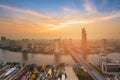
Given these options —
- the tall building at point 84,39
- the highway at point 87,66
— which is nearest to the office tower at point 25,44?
the highway at point 87,66

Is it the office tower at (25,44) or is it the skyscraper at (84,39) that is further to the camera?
the office tower at (25,44)

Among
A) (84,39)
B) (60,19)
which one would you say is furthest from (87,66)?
(60,19)

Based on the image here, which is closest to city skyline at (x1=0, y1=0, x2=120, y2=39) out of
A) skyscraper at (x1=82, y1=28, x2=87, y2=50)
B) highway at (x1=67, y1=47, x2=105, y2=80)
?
skyscraper at (x1=82, y1=28, x2=87, y2=50)

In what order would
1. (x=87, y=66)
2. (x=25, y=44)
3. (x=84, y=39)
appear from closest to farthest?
(x=87, y=66), (x=84, y=39), (x=25, y=44)

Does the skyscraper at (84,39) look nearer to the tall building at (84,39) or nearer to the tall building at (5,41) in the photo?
the tall building at (84,39)

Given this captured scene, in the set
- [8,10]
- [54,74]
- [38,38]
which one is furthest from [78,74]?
[8,10]

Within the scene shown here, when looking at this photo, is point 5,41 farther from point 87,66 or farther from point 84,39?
point 87,66
